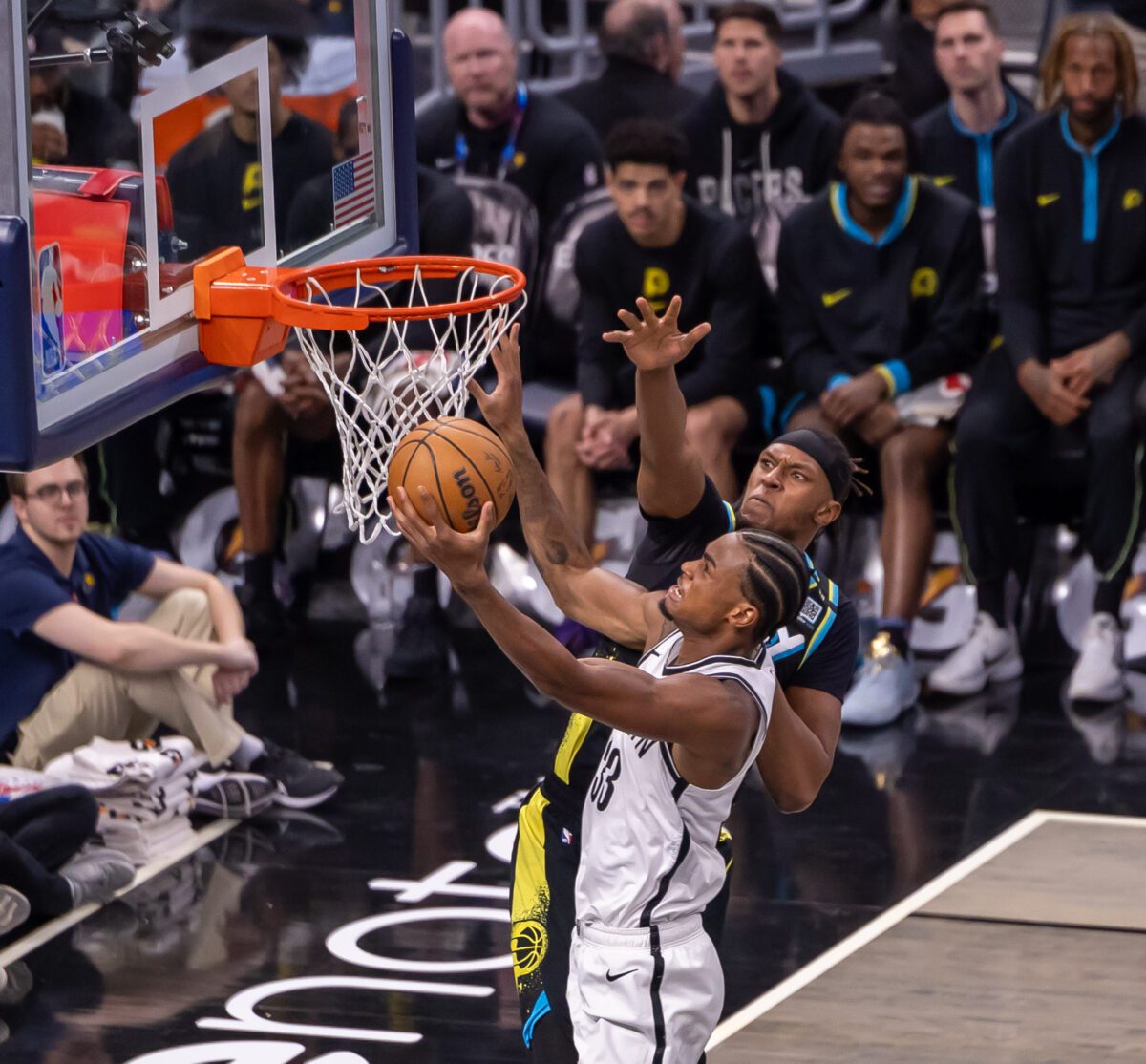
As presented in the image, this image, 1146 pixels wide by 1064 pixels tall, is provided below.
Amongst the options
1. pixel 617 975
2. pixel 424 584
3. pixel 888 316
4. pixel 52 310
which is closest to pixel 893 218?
pixel 888 316

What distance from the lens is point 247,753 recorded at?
6676mm

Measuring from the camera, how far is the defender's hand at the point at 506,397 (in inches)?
153

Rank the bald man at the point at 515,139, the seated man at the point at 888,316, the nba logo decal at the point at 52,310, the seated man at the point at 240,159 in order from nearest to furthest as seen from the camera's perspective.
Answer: the nba logo decal at the point at 52,310, the seated man at the point at 240,159, the seated man at the point at 888,316, the bald man at the point at 515,139

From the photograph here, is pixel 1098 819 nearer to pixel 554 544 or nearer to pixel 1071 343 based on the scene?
pixel 1071 343

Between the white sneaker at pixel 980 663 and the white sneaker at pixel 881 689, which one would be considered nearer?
the white sneaker at pixel 881 689

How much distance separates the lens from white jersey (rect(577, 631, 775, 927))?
11.8 feet

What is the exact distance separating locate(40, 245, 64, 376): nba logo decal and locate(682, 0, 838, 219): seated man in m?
4.69

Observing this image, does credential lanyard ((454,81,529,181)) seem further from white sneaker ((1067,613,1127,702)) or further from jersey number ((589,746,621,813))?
jersey number ((589,746,621,813))

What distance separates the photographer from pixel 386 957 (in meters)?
5.51

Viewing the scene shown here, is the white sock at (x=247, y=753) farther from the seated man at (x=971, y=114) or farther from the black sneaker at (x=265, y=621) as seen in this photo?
the seated man at (x=971, y=114)

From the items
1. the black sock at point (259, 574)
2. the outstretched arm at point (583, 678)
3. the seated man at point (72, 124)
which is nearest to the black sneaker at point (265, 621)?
the black sock at point (259, 574)

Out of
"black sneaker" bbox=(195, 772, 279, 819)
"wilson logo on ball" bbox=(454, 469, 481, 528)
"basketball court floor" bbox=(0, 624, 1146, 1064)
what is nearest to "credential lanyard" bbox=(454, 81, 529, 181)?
"basketball court floor" bbox=(0, 624, 1146, 1064)

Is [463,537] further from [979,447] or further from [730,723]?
[979,447]

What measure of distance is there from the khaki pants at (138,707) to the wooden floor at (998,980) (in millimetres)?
2156
